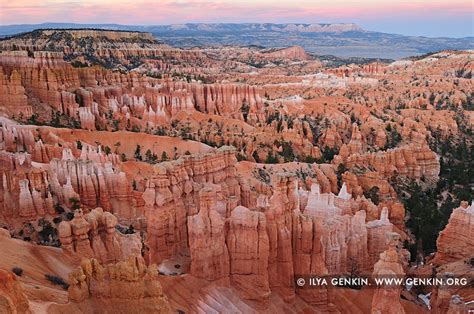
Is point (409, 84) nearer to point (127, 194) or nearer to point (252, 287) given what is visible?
point (127, 194)

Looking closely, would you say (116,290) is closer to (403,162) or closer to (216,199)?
(216,199)

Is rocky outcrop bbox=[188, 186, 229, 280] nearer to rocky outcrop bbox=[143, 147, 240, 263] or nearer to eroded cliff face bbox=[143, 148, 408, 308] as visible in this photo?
eroded cliff face bbox=[143, 148, 408, 308]

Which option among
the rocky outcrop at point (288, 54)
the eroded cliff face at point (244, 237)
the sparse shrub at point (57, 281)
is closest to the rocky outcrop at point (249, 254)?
the eroded cliff face at point (244, 237)

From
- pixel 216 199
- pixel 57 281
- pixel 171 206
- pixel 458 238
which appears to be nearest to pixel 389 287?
pixel 216 199

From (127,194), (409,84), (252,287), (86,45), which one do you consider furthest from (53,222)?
(86,45)

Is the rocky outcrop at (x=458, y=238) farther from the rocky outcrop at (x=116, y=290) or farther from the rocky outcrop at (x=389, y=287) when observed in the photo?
the rocky outcrop at (x=116, y=290)

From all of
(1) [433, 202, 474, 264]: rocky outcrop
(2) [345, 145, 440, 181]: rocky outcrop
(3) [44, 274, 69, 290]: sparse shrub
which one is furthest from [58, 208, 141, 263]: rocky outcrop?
(2) [345, 145, 440, 181]: rocky outcrop

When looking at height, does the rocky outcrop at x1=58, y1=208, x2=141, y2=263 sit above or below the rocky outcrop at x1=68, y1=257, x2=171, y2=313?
below
